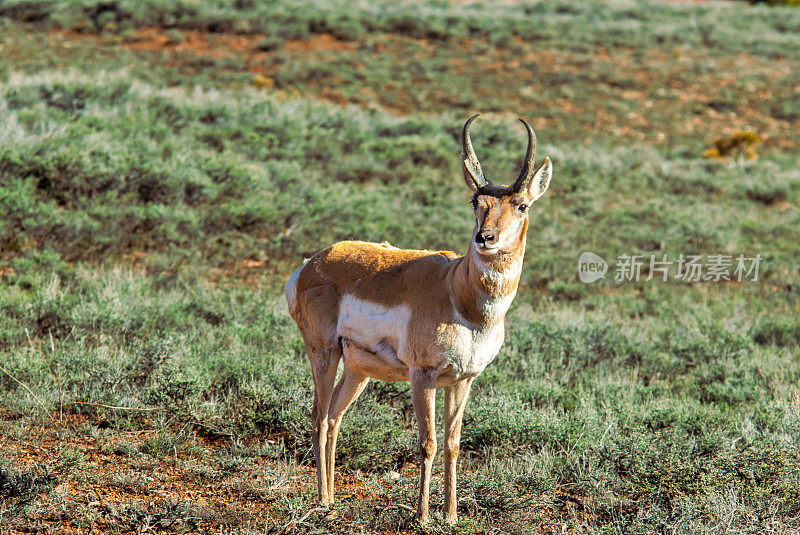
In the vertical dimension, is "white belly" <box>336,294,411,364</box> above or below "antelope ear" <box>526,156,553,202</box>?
below

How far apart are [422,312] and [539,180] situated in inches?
41.8

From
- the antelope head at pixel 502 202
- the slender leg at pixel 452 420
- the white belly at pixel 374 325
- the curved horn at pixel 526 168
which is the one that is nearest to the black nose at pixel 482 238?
the antelope head at pixel 502 202

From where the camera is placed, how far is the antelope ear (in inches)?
171

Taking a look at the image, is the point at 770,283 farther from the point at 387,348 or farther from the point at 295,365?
the point at 387,348

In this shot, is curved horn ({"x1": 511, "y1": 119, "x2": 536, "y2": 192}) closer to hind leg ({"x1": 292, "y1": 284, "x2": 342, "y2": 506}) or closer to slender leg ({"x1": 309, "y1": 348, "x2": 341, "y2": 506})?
hind leg ({"x1": 292, "y1": 284, "x2": 342, "y2": 506})

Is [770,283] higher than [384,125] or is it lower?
lower

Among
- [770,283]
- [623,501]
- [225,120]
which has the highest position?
[225,120]

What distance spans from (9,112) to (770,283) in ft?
45.3

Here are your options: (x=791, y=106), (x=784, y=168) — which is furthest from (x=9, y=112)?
(x=791, y=106)

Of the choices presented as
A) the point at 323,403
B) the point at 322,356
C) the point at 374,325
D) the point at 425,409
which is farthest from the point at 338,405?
the point at 425,409

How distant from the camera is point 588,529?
5.06 meters

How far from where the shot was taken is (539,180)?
4398 mm

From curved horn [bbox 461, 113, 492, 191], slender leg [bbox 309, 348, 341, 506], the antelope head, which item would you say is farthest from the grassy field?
curved horn [bbox 461, 113, 492, 191]

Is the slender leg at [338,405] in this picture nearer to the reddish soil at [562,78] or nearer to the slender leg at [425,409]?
the slender leg at [425,409]
